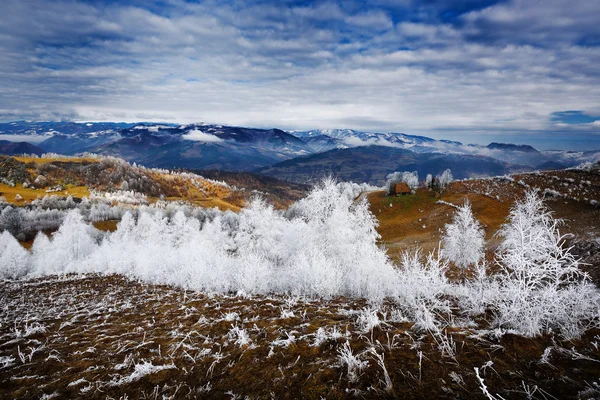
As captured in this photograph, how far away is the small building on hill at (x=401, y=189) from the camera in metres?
74.9

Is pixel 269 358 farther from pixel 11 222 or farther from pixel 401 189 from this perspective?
pixel 11 222

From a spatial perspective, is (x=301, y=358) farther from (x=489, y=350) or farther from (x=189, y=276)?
(x=189, y=276)

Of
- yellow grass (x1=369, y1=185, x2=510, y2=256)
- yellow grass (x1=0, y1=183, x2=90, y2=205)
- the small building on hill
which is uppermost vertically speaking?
the small building on hill

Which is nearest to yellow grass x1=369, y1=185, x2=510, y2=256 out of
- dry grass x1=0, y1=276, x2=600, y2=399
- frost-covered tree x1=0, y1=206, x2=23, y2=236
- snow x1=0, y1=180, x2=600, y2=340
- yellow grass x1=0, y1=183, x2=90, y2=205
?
snow x1=0, y1=180, x2=600, y2=340

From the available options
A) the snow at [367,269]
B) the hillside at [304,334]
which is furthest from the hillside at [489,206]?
the hillside at [304,334]

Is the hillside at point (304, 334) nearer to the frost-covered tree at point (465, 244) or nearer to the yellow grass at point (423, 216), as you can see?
the frost-covered tree at point (465, 244)

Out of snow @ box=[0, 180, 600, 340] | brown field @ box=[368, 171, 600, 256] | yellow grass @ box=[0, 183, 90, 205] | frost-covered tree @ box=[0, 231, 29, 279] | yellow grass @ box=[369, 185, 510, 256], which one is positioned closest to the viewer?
snow @ box=[0, 180, 600, 340]

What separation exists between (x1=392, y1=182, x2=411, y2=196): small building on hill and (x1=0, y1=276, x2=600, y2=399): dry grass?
6890cm

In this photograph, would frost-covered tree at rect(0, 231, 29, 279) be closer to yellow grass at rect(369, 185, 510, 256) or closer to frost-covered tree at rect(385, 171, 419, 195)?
yellow grass at rect(369, 185, 510, 256)

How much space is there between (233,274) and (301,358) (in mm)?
11110

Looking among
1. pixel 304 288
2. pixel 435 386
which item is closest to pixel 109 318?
pixel 304 288

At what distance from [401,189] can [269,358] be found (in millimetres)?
74983

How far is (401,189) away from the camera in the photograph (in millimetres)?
75438

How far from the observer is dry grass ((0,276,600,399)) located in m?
4.50
